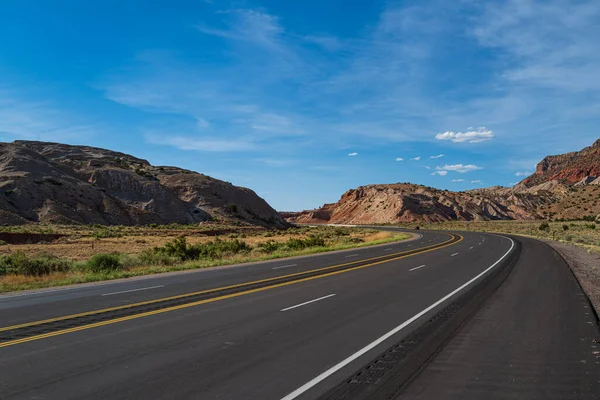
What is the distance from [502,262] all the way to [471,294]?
11559mm

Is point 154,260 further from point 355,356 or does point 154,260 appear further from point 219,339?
point 355,356

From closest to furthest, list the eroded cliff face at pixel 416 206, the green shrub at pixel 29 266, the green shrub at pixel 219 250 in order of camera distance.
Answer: the green shrub at pixel 29 266 < the green shrub at pixel 219 250 < the eroded cliff face at pixel 416 206

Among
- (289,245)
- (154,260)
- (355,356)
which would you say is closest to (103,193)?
(289,245)

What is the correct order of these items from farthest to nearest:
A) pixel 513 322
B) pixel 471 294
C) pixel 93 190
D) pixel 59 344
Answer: pixel 93 190 → pixel 471 294 → pixel 513 322 → pixel 59 344

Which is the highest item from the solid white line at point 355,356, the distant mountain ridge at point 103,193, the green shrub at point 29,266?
the distant mountain ridge at point 103,193

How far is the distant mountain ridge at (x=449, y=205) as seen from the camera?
122 meters

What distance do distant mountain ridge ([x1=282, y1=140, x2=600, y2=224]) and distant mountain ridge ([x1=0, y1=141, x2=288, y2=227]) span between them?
122 feet

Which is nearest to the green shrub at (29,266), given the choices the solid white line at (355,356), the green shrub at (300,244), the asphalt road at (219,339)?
the asphalt road at (219,339)

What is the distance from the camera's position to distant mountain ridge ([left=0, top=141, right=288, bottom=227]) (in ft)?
219

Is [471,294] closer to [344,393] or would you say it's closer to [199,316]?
[199,316]

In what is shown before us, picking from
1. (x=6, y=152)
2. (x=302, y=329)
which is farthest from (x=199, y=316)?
(x=6, y=152)

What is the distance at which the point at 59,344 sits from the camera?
25.0ft

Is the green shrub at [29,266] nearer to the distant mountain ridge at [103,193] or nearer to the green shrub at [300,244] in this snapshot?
the green shrub at [300,244]

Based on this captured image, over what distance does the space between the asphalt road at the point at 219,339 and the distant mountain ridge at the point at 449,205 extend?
113154mm
